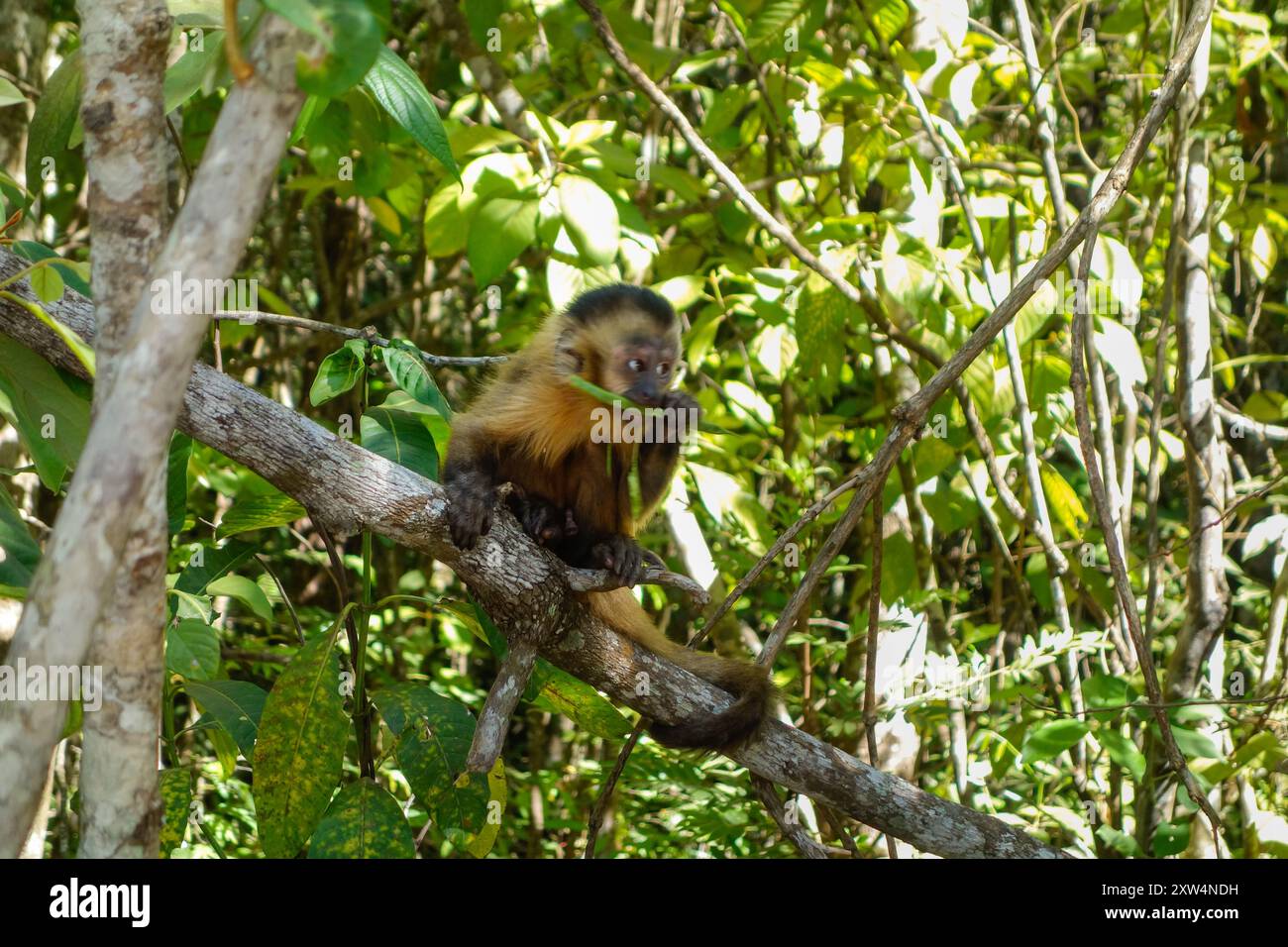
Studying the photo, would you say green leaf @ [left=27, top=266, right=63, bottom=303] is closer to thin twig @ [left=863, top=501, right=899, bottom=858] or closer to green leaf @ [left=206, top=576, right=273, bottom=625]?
green leaf @ [left=206, top=576, right=273, bottom=625]

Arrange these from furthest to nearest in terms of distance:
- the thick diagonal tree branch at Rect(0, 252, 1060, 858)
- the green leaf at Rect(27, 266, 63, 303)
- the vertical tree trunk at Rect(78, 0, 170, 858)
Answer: the thick diagonal tree branch at Rect(0, 252, 1060, 858)
the green leaf at Rect(27, 266, 63, 303)
the vertical tree trunk at Rect(78, 0, 170, 858)

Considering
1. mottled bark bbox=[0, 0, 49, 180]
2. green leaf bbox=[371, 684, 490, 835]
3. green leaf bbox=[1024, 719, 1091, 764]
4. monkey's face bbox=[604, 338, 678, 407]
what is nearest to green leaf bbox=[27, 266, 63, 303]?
green leaf bbox=[371, 684, 490, 835]

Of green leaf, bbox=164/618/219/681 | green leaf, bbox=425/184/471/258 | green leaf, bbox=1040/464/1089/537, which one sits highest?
green leaf, bbox=425/184/471/258

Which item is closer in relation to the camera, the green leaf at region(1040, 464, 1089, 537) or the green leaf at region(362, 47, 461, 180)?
the green leaf at region(362, 47, 461, 180)

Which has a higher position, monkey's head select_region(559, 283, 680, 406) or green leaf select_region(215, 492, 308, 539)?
monkey's head select_region(559, 283, 680, 406)

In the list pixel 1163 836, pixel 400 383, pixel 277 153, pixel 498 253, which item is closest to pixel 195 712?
pixel 498 253

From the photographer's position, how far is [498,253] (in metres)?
4.09

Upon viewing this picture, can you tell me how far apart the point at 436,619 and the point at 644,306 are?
11.7 ft

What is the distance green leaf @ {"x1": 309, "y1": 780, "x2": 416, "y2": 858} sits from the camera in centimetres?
293

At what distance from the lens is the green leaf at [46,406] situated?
2.85m

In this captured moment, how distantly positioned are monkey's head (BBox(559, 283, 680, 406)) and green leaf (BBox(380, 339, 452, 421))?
1.00m

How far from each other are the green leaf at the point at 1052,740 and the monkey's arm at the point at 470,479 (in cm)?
187

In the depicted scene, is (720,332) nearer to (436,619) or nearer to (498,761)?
(436,619)

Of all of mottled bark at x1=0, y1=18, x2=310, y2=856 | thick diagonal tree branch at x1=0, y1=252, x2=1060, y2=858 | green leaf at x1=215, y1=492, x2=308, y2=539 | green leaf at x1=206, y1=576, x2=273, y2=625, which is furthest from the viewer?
green leaf at x1=206, y1=576, x2=273, y2=625
